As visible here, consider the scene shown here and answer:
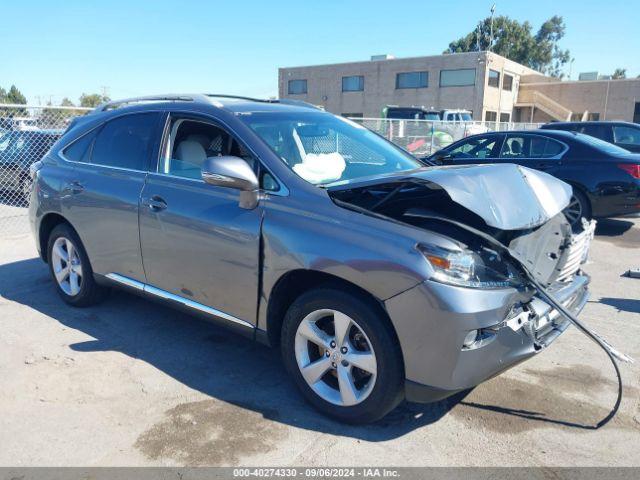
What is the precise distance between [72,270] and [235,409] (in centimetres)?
251

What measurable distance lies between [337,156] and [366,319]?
1502 millimetres

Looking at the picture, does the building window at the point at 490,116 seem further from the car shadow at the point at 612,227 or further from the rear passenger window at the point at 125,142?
the rear passenger window at the point at 125,142

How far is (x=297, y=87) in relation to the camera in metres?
47.8

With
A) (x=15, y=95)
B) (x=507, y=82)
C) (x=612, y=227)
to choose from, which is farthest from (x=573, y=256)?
(x=15, y=95)

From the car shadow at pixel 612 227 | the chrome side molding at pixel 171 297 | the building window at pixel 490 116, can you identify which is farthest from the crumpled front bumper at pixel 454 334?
the building window at pixel 490 116

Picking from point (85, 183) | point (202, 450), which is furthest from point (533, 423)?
point (85, 183)

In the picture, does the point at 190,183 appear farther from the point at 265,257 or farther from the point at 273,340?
the point at 273,340

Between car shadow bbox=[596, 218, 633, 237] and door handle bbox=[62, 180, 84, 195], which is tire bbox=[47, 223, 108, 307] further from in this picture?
car shadow bbox=[596, 218, 633, 237]

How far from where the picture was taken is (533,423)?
10.7 feet

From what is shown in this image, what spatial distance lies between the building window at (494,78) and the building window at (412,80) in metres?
4.53

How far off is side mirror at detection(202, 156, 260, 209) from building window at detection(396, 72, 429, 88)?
40.0 metres

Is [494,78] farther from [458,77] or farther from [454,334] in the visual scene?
[454,334]

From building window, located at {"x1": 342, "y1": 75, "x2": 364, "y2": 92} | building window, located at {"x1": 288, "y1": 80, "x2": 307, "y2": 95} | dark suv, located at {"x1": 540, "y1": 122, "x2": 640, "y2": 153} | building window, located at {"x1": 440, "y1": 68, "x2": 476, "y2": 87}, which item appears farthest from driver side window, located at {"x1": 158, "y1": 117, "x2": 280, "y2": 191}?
building window, located at {"x1": 288, "y1": 80, "x2": 307, "y2": 95}

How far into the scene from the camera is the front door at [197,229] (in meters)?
3.52
